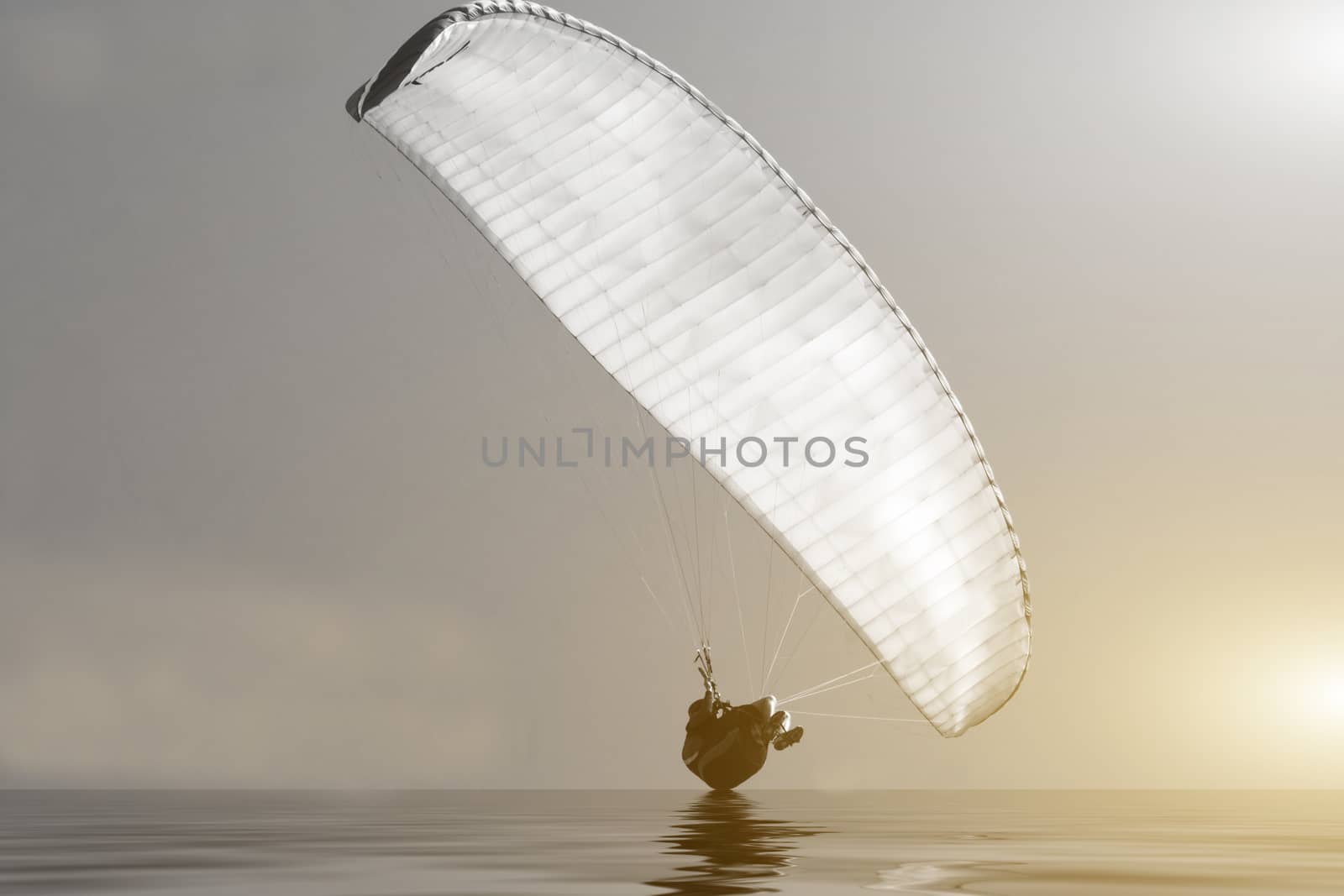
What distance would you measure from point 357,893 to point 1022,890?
10.4ft

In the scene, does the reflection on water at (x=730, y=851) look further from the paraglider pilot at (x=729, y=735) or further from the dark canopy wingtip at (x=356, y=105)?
the dark canopy wingtip at (x=356, y=105)

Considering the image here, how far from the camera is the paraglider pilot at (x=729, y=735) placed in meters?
15.9

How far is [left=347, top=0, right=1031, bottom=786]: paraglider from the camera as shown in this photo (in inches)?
490

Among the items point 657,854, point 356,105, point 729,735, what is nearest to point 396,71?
point 356,105

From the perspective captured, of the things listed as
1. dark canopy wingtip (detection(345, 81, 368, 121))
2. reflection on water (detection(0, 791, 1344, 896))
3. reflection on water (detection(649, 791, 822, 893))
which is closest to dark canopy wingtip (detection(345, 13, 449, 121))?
dark canopy wingtip (detection(345, 81, 368, 121))

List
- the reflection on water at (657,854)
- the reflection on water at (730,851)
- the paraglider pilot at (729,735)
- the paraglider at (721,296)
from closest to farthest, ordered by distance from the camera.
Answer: the reflection on water at (730,851), the reflection on water at (657,854), the paraglider at (721,296), the paraglider pilot at (729,735)

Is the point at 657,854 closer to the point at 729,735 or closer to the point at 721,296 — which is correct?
the point at 721,296

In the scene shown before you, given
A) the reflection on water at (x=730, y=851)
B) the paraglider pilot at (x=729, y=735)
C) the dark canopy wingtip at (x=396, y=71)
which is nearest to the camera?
the reflection on water at (x=730, y=851)

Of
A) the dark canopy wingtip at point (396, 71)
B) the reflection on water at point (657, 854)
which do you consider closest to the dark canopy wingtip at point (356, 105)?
the dark canopy wingtip at point (396, 71)

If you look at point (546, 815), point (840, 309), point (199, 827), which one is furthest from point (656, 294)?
point (546, 815)

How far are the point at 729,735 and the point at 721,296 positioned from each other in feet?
19.2

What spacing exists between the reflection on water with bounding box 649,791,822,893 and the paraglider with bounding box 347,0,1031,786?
2433 mm

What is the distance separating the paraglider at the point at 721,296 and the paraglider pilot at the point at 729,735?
3431 mm

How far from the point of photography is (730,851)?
9.09 metres
